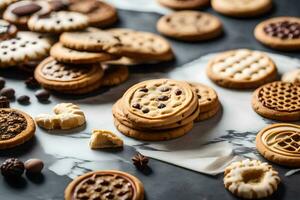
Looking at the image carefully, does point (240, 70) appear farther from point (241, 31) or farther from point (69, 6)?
point (69, 6)

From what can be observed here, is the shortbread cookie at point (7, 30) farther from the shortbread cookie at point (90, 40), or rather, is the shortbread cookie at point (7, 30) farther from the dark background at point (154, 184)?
the dark background at point (154, 184)

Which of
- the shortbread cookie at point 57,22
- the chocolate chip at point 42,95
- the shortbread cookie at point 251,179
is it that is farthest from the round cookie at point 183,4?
the shortbread cookie at point 251,179

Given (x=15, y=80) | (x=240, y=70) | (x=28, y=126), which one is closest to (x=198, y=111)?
(x=240, y=70)

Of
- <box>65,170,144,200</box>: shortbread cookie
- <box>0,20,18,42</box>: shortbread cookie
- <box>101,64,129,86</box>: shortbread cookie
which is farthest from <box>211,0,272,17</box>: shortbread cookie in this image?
<box>65,170,144,200</box>: shortbread cookie

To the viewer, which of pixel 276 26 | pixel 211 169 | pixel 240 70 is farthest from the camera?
pixel 276 26

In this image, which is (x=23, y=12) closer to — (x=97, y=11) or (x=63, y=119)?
(x=97, y=11)

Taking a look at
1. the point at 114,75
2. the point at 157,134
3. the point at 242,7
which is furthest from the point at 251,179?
the point at 242,7

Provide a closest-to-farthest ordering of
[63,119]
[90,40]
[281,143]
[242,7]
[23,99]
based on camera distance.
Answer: [281,143], [63,119], [23,99], [90,40], [242,7]
